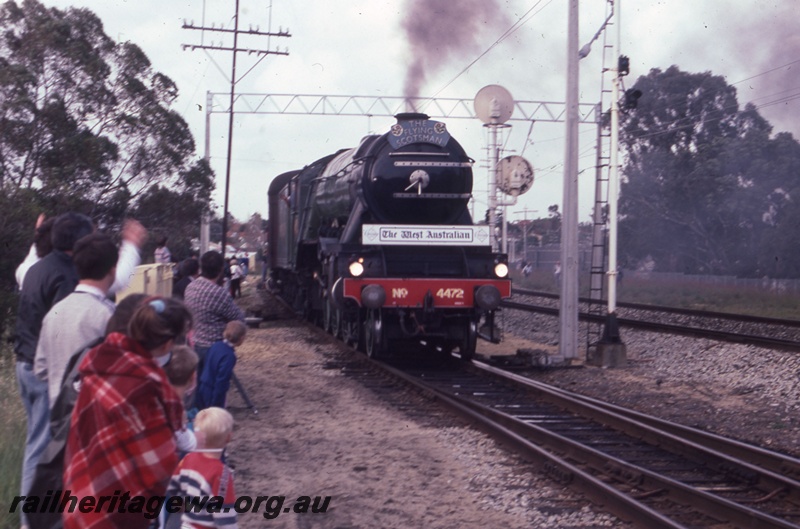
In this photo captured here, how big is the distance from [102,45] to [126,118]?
1785mm

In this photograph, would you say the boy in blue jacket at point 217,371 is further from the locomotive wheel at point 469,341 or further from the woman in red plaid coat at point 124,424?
the locomotive wheel at point 469,341

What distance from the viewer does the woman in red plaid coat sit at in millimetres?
3404

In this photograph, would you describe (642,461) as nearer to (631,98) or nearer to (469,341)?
(469,341)

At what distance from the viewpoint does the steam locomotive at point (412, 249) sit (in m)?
13.0

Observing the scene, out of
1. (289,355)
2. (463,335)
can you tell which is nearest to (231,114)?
(289,355)

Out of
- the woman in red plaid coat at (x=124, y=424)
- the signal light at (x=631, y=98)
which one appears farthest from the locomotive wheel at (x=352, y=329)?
the woman in red plaid coat at (x=124, y=424)

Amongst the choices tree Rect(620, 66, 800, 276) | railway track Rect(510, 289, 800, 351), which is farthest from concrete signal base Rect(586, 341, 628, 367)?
tree Rect(620, 66, 800, 276)

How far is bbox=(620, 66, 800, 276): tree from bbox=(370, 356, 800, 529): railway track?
33905 mm

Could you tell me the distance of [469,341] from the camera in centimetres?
1385

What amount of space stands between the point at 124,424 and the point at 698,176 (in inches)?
1742

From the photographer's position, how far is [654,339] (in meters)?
17.3

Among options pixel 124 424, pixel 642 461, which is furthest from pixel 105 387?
pixel 642 461

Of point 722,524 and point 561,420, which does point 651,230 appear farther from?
point 722,524

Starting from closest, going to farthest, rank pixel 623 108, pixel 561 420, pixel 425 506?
pixel 425 506 < pixel 561 420 < pixel 623 108
